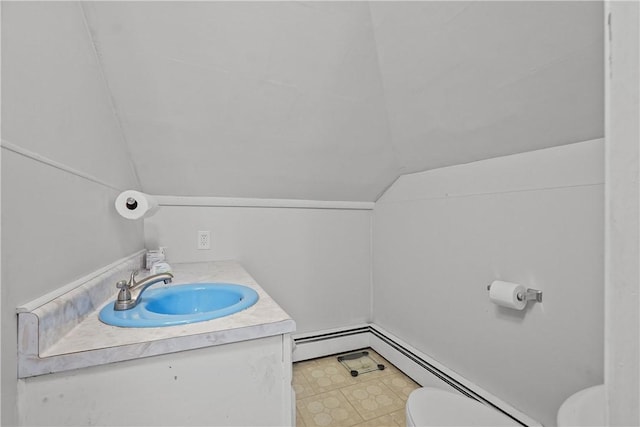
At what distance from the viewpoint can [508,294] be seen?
1.24 m

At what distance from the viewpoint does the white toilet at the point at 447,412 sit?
3.35 ft

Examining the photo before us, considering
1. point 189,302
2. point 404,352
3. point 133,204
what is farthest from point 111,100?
point 404,352

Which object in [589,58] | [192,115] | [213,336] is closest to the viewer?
[213,336]

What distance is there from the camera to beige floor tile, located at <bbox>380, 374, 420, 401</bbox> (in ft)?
5.83

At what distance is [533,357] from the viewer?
125 centimetres

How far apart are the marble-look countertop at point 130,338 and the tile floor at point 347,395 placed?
40.2 inches

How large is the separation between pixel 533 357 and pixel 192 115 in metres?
1.88

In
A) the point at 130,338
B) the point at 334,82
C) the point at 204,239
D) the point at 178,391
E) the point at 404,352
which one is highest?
the point at 334,82

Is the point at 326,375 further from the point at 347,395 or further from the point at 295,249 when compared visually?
the point at 295,249

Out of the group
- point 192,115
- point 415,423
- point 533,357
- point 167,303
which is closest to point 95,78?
point 192,115

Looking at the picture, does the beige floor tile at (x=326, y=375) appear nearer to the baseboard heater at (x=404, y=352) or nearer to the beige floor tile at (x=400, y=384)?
the baseboard heater at (x=404, y=352)
